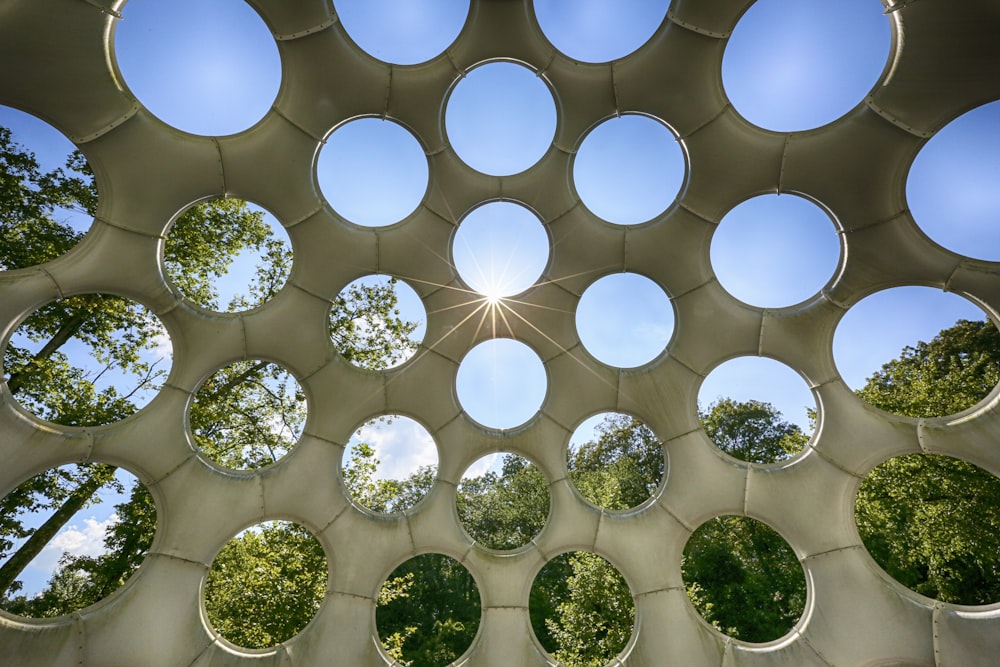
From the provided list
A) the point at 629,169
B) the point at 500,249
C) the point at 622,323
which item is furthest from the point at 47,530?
the point at 629,169

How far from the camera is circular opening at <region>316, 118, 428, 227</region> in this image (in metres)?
9.16

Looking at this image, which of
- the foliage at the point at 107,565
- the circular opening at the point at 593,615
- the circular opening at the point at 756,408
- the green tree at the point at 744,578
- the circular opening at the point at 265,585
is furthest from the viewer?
the green tree at the point at 744,578

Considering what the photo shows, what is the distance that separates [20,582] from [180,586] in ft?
11.5

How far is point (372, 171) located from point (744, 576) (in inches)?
668

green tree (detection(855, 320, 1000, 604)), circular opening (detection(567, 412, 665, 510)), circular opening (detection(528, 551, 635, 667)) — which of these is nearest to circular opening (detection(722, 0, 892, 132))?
green tree (detection(855, 320, 1000, 604))

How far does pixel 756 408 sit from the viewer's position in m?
11.8

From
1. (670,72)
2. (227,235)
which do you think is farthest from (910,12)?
(227,235)

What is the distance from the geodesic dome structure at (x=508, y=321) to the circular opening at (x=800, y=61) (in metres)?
0.30

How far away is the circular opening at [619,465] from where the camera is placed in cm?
1147

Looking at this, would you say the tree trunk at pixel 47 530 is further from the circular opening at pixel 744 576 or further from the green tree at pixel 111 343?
the circular opening at pixel 744 576

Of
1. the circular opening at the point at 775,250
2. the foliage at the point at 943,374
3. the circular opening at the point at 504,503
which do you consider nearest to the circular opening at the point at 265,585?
the circular opening at the point at 504,503

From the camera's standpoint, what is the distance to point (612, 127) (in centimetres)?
908

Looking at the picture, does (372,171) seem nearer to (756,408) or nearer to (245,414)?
(245,414)

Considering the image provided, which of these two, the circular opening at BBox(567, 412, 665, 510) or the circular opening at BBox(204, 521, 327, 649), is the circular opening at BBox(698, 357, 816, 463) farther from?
the circular opening at BBox(204, 521, 327, 649)
